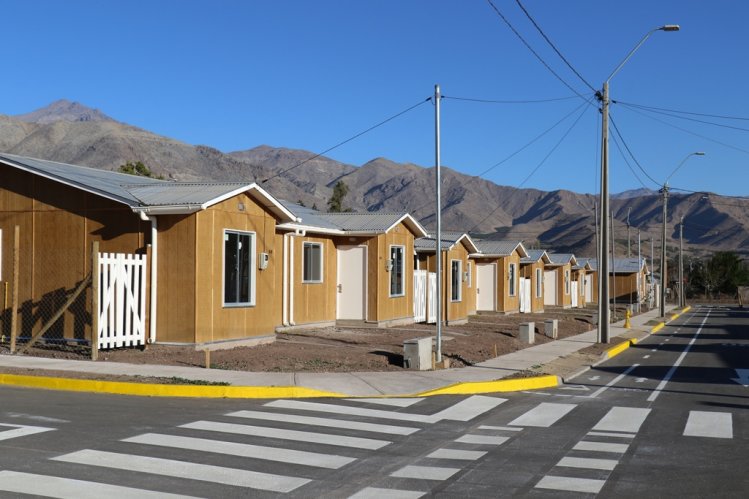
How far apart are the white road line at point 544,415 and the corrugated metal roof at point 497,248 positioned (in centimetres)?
2824

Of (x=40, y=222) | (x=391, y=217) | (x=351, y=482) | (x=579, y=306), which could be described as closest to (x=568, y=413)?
(x=351, y=482)

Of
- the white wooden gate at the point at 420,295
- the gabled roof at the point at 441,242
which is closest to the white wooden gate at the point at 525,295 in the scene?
the gabled roof at the point at 441,242

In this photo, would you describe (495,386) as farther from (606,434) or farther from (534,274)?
(534,274)

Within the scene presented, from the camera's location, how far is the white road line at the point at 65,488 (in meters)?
7.06

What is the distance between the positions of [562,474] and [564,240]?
16545 cm

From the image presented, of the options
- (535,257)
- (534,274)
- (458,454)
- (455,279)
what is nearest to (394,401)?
(458,454)

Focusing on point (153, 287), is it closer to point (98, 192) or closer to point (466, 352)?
point (98, 192)

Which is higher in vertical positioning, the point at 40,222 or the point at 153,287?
the point at 40,222

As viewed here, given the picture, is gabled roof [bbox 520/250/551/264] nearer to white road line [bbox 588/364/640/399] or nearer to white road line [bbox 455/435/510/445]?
white road line [bbox 588/364/640/399]

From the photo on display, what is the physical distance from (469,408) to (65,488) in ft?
23.5

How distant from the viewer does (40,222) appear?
1906 centimetres

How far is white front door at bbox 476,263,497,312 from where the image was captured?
42.8 metres

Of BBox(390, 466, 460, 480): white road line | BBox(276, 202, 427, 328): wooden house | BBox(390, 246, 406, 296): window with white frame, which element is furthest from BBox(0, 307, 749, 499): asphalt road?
BBox(390, 246, 406, 296): window with white frame

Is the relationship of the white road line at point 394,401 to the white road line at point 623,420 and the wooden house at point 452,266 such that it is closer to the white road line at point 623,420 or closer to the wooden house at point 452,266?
the white road line at point 623,420
